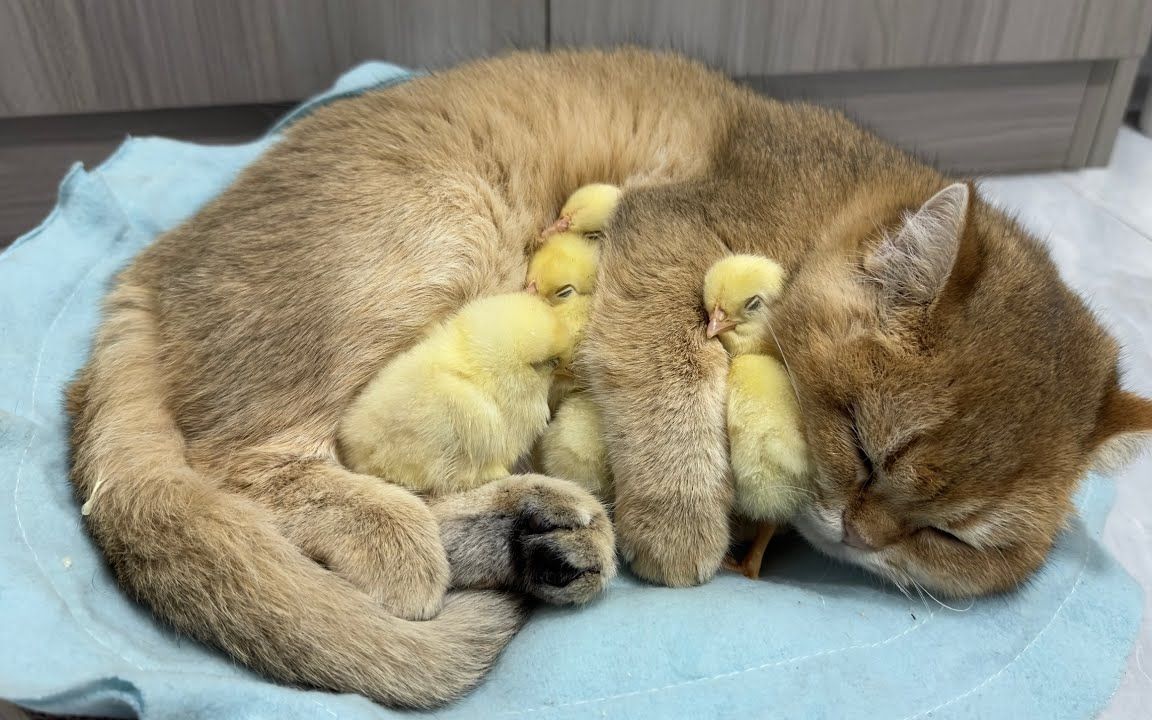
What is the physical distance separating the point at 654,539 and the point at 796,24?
192cm

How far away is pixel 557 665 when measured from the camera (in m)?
1.30

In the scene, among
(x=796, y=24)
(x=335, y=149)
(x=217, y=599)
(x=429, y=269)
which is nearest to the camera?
(x=217, y=599)

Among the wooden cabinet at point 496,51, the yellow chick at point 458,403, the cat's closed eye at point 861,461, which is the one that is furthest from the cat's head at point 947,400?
the wooden cabinet at point 496,51

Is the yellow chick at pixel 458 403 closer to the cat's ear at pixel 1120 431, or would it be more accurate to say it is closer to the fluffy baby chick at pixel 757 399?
the fluffy baby chick at pixel 757 399

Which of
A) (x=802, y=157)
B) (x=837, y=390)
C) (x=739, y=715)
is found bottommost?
(x=739, y=715)

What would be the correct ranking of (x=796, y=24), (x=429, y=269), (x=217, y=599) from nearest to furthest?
(x=217, y=599) → (x=429, y=269) → (x=796, y=24)

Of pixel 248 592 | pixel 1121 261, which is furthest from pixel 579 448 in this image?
pixel 1121 261

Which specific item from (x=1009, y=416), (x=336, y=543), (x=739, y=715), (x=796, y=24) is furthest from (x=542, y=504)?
(x=796, y=24)

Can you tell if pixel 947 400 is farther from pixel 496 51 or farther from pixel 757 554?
pixel 496 51

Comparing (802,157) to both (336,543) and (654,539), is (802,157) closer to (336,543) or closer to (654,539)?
(654,539)

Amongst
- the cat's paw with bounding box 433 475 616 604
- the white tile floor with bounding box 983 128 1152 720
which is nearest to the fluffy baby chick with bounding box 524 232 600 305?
the cat's paw with bounding box 433 475 616 604

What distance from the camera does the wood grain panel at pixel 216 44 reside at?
2.39m

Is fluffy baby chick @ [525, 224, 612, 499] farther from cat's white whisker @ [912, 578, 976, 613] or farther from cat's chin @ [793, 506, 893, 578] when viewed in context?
cat's white whisker @ [912, 578, 976, 613]

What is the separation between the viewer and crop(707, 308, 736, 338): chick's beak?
4.75ft
